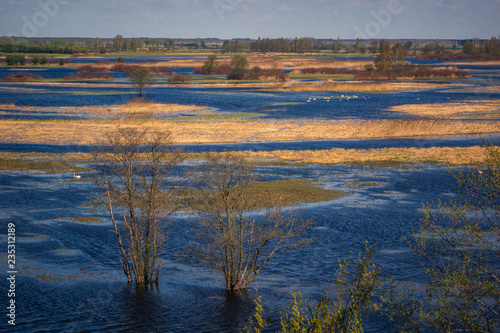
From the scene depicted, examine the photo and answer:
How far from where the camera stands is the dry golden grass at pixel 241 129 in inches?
2367

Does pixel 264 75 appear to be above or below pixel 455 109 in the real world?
above

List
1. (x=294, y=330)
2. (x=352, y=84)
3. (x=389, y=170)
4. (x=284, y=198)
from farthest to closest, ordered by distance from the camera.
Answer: (x=352, y=84) < (x=389, y=170) < (x=284, y=198) < (x=294, y=330)

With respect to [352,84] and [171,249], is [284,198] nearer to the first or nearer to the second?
[171,249]

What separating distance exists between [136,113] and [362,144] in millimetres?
34162

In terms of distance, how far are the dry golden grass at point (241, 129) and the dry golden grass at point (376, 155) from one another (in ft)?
27.4

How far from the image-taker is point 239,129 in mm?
66125

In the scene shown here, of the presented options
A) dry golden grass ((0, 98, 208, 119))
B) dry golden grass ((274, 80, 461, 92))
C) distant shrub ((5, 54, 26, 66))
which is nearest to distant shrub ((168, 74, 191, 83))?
dry golden grass ((274, 80, 461, 92))

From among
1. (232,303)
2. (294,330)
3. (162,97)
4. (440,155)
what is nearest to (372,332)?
(232,303)

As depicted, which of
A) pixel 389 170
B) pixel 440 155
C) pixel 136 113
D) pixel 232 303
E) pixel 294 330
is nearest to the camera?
pixel 294 330

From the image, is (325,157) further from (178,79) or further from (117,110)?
(178,79)

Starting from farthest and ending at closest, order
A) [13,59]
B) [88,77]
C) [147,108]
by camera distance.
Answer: [13,59]
[88,77]
[147,108]

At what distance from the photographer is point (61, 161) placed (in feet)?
161

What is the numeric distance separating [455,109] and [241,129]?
120ft

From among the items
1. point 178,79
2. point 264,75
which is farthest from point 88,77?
point 264,75
